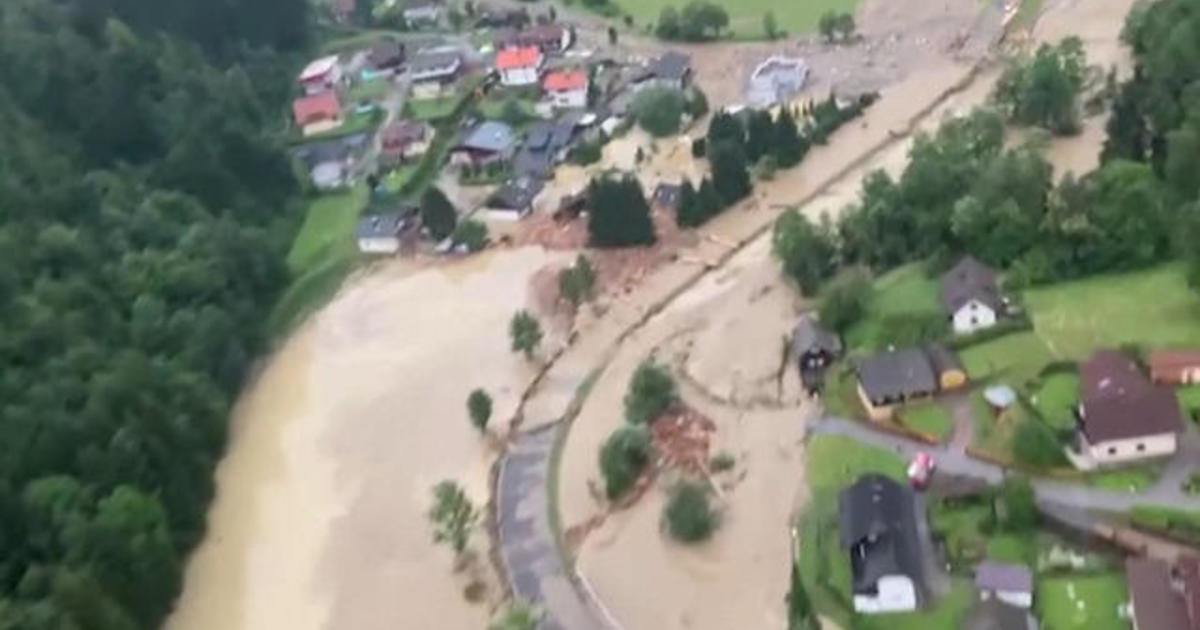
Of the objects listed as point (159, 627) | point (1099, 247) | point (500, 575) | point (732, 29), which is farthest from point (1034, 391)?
point (732, 29)

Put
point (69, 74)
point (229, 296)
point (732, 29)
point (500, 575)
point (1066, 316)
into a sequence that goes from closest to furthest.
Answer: point (500, 575) → point (1066, 316) → point (229, 296) → point (69, 74) → point (732, 29)

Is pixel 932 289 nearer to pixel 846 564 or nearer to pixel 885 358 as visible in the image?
pixel 885 358

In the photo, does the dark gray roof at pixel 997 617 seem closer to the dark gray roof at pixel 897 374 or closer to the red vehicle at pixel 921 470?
the red vehicle at pixel 921 470

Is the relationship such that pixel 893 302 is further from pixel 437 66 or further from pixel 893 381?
pixel 437 66

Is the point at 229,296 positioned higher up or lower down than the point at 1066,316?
lower down

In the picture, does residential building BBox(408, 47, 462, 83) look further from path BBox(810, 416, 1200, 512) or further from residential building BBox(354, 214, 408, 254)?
path BBox(810, 416, 1200, 512)

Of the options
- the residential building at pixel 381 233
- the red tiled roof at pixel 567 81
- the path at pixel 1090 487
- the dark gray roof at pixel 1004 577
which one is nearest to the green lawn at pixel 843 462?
the path at pixel 1090 487

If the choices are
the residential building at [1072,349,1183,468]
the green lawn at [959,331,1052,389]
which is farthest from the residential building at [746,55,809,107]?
the residential building at [1072,349,1183,468]
